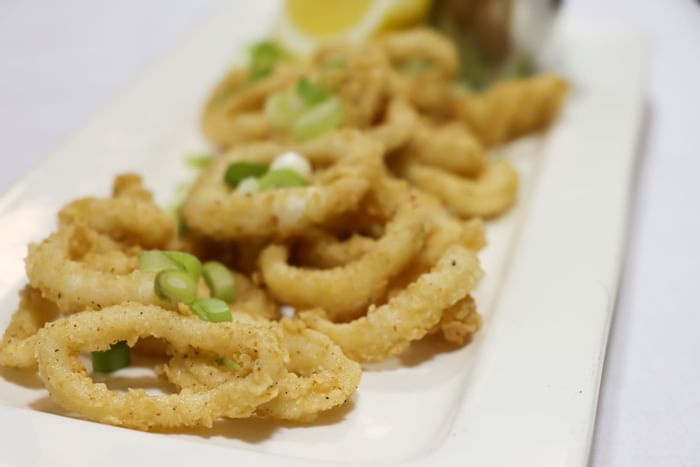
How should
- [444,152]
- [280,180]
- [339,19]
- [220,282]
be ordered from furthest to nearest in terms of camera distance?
[339,19] < [444,152] < [280,180] < [220,282]

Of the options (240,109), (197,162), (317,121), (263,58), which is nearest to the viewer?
(317,121)

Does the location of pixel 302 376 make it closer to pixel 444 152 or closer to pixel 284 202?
pixel 284 202

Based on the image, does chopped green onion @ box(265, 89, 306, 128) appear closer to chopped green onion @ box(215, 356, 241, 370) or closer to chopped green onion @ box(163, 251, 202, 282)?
chopped green onion @ box(163, 251, 202, 282)

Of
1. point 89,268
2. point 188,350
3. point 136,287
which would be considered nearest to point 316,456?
point 188,350

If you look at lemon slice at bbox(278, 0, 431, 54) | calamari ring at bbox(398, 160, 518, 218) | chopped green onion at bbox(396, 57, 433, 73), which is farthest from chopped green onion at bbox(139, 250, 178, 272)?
lemon slice at bbox(278, 0, 431, 54)

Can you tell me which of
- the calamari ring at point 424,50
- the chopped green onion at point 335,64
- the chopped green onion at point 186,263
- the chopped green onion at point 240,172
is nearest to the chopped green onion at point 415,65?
the calamari ring at point 424,50

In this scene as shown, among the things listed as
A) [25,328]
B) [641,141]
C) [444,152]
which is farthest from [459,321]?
[641,141]

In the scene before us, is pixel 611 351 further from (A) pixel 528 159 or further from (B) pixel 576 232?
(A) pixel 528 159
